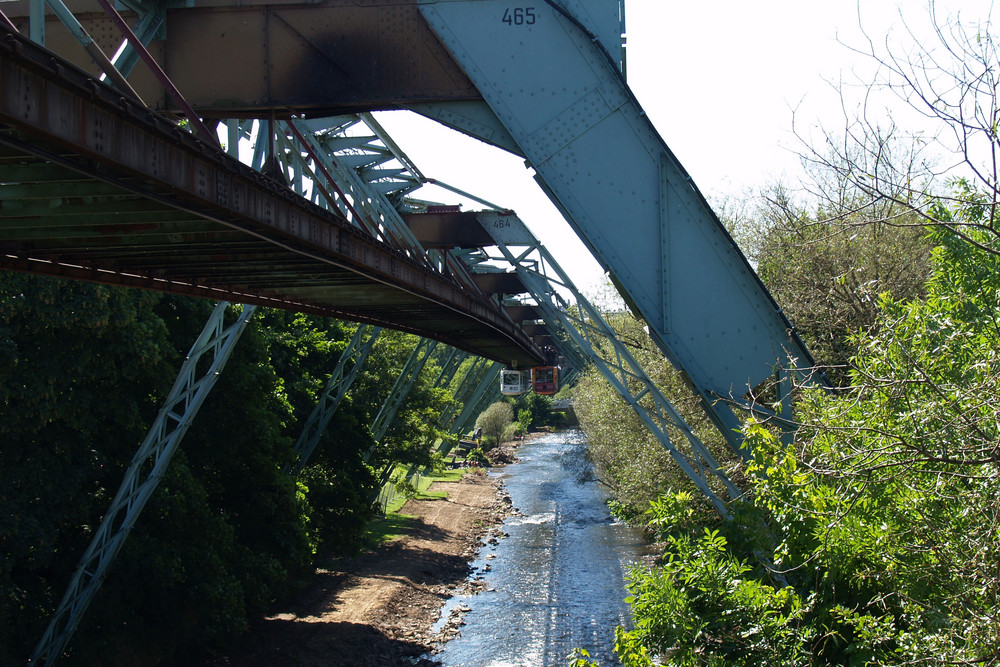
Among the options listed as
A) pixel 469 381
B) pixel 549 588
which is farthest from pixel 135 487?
pixel 469 381

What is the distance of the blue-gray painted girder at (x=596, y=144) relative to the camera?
32.1 ft

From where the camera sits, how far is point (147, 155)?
555 cm

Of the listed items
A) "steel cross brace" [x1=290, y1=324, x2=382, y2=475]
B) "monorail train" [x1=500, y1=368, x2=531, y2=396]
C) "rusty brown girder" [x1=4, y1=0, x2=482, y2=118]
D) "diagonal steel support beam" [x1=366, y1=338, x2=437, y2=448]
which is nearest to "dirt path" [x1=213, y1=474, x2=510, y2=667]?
"steel cross brace" [x1=290, y1=324, x2=382, y2=475]

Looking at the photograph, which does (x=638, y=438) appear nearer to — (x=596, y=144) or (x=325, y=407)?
(x=325, y=407)

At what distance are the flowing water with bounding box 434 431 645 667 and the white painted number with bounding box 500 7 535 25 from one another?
25.1 feet

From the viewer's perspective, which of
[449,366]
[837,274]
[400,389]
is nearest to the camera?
[837,274]

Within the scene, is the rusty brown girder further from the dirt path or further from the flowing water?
the dirt path

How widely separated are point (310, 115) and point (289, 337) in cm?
1583

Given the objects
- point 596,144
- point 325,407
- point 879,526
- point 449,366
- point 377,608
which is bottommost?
point 377,608

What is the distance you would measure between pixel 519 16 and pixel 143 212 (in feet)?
16.5

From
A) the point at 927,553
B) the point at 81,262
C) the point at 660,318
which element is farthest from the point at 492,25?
the point at 927,553

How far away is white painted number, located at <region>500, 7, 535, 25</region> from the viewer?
9781 mm

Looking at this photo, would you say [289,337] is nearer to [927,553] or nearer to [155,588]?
[155,588]

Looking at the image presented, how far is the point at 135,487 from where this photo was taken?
44.5ft
